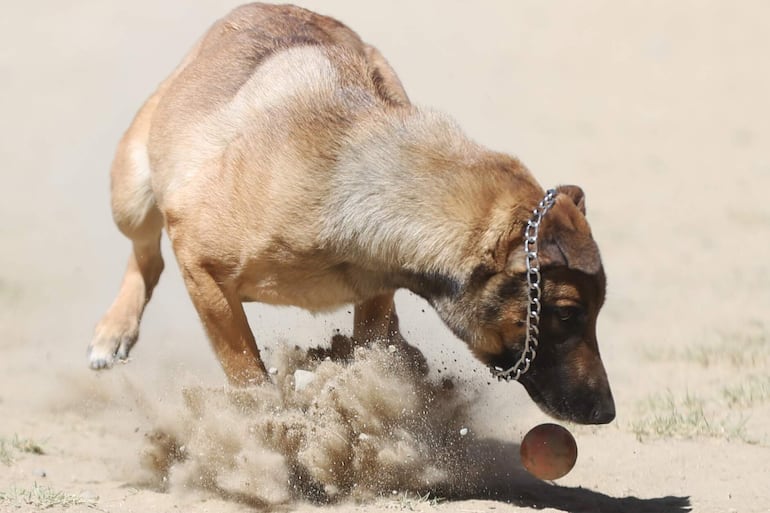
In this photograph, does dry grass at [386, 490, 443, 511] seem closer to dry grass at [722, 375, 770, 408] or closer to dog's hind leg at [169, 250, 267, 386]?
dog's hind leg at [169, 250, 267, 386]

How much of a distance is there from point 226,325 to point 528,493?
1.63m

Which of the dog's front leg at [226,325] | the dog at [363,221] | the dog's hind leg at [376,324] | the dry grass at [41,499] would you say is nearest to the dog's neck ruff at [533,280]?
the dog at [363,221]

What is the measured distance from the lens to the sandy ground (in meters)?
6.04

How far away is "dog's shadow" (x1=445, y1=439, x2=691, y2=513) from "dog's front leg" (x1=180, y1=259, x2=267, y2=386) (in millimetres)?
1104

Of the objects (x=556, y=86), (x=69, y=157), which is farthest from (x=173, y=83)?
(x=556, y=86)

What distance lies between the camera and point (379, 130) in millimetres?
5355

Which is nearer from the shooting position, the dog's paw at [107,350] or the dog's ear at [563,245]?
the dog's ear at [563,245]

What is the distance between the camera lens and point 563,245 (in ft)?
15.7

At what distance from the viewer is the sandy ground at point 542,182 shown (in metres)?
6.04

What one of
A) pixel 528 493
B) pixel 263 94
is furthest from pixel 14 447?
pixel 528 493

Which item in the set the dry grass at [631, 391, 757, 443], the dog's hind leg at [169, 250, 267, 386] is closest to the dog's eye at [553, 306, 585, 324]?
the dog's hind leg at [169, 250, 267, 386]

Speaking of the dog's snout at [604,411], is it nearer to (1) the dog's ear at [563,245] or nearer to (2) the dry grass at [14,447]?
(1) the dog's ear at [563,245]

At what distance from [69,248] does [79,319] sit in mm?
Answer: 2036

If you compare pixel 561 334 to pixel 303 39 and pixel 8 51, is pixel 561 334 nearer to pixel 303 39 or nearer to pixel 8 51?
pixel 303 39
